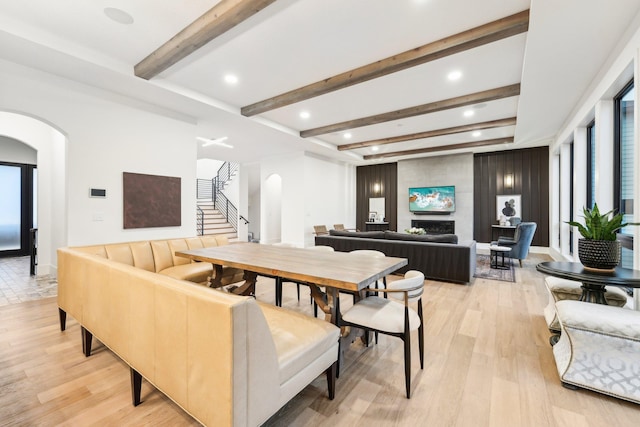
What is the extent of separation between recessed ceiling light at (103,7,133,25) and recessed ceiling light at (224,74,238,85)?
127 cm

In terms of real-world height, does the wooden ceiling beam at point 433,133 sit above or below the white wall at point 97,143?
above

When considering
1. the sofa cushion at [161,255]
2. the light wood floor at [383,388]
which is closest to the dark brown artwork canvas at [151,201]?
the sofa cushion at [161,255]

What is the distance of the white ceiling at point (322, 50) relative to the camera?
8.46ft

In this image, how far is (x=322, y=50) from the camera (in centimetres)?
332

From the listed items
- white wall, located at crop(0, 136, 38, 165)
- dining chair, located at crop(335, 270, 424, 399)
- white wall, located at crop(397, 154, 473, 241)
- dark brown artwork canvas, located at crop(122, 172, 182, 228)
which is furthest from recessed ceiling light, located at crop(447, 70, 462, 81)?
white wall, located at crop(0, 136, 38, 165)

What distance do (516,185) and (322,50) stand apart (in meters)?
7.51

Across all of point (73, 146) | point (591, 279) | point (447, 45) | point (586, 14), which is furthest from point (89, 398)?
point (586, 14)

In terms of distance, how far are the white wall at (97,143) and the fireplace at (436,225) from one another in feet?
23.6

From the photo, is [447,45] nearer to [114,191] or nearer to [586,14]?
[586,14]

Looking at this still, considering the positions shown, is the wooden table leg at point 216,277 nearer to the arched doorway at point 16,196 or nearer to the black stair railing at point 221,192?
the arched doorway at point 16,196

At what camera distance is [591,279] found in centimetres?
212

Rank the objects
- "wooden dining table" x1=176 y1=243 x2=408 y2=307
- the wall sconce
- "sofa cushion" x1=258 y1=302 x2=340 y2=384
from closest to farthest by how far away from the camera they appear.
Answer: "sofa cushion" x1=258 y1=302 x2=340 y2=384 < "wooden dining table" x1=176 y1=243 x2=408 y2=307 < the wall sconce

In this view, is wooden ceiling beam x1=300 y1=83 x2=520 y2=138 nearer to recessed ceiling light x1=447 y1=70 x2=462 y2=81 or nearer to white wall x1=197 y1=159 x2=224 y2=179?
recessed ceiling light x1=447 y1=70 x2=462 y2=81

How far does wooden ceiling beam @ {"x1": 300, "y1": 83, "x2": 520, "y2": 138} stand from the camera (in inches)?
170
